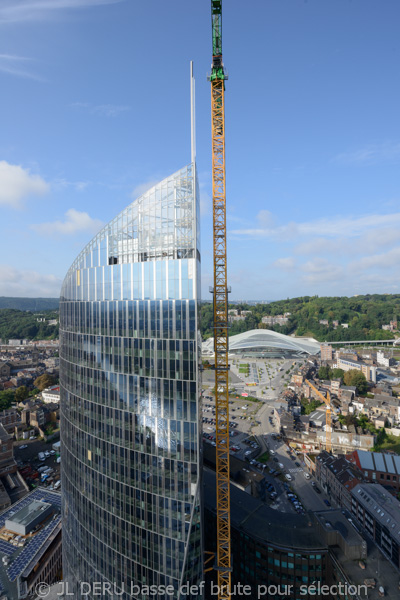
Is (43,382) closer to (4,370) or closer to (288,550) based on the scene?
(4,370)

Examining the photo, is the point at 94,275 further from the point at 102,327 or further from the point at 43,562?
the point at 43,562

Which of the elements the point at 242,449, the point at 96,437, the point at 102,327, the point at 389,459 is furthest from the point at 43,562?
the point at 389,459

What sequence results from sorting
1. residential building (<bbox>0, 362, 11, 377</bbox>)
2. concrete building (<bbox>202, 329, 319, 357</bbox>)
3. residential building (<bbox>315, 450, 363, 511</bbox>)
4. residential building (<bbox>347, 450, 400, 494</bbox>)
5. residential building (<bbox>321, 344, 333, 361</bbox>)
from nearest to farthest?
residential building (<bbox>315, 450, 363, 511</bbox>), residential building (<bbox>347, 450, 400, 494</bbox>), residential building (<bbox>0, 362, 11, 377</bbox>), residential building (<bbox>321, 344, 333, 361</bbox>), concrete building (<bbox>202, 329, 319, 357</bbox>)

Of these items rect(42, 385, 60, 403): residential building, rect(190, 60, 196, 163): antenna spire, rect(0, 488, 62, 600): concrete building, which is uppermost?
rect(190, 60, 196, 163): antenna spire

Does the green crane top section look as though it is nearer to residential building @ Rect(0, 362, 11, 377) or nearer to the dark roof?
the dark roof

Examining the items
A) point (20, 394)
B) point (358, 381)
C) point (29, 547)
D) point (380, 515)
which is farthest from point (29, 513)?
point (358, 381)

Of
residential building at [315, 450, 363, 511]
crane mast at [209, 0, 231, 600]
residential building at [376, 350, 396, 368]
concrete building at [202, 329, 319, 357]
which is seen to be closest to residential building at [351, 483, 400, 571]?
residential building at [315, 450, 363, 511]

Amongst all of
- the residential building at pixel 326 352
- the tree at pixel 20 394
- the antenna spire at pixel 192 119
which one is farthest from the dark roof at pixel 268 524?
the residential building at pixel 326 352
